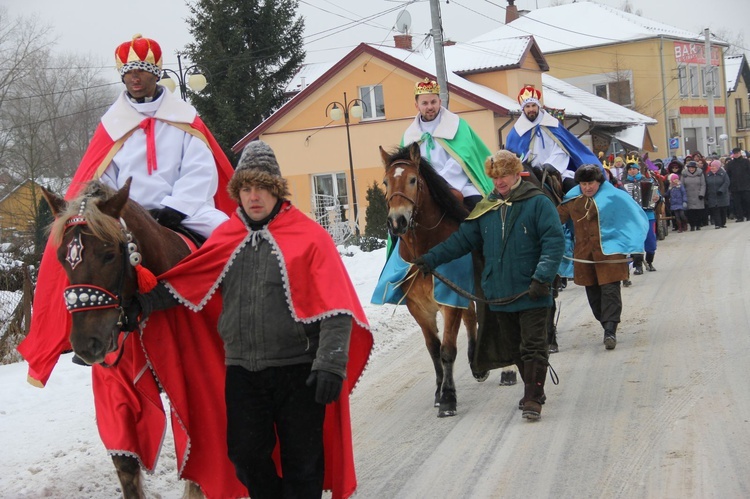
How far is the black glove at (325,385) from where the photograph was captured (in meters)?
4.06

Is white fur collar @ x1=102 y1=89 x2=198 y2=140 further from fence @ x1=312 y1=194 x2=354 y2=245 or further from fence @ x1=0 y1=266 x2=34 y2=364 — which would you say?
fence @ x1=312 y1=194 x2=354 y2=245

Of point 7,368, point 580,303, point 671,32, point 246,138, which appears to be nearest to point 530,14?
point 671,32

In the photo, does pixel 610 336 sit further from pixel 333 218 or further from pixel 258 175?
pixel 333 218

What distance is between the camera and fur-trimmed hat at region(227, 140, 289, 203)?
172 inches

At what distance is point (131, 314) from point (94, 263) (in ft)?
1.27

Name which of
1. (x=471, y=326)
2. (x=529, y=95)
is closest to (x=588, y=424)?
(x=471, y=326)

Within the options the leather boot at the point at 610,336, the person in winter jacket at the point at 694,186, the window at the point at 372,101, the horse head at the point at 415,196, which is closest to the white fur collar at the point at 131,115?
the horse head at the point at 415,196

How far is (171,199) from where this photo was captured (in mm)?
5211

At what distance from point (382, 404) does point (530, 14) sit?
5727 cm

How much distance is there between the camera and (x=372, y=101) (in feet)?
116

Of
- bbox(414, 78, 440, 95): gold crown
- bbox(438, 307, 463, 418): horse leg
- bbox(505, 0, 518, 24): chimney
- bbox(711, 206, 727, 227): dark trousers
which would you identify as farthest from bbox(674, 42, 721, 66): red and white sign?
bbox(438, 307, 463, 418): horse leg

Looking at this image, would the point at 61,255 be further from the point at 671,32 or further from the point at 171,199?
the point at 671,32

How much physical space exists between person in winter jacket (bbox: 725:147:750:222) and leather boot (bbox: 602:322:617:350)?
1933 cm

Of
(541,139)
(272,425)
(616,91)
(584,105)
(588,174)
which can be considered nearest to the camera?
(272,425)
